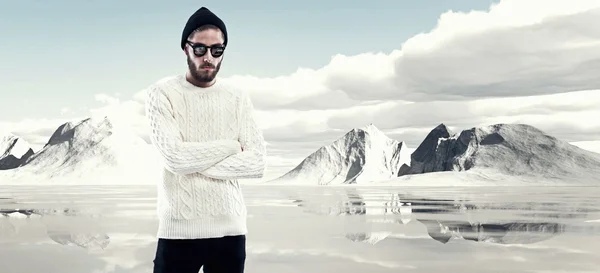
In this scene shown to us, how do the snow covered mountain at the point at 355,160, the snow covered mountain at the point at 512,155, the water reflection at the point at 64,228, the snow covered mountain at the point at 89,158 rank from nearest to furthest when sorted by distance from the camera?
the water reflection at the point at 64,228 < the snow covered mountain at the point at 512,155 < the snow covered mountain at the point at 89,158 < the snow covered mountain at the point at 355,160

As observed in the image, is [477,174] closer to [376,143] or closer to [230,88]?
[376,143]

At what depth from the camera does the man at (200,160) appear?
148 inches

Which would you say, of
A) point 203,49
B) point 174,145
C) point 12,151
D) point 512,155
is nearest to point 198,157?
point 174,145

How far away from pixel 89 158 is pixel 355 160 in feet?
213

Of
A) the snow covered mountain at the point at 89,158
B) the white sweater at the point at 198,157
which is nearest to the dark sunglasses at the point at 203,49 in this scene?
the white sweater at the point at 198,157

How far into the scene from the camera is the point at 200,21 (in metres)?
3.85

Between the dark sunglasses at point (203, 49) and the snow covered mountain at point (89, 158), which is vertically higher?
the dark sunglasses at point (203, 49)

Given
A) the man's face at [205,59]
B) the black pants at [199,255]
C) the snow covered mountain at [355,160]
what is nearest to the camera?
the black pants at [199,255]

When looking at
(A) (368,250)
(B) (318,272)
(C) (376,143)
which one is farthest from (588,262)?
(C) (376,143)

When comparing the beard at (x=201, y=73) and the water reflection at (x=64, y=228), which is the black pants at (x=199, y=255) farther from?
the water reflection at (x=64, y=228)

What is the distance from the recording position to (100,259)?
977 centimetres

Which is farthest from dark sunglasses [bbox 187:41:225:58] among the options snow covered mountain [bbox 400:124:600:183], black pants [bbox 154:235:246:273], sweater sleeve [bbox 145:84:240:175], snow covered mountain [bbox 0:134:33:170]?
snow covered mountain [bbox 0:134:33:170]

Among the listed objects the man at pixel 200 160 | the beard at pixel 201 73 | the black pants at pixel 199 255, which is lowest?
the black pants at pixel 199 255

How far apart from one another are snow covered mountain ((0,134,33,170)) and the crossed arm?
15987 centimetres
